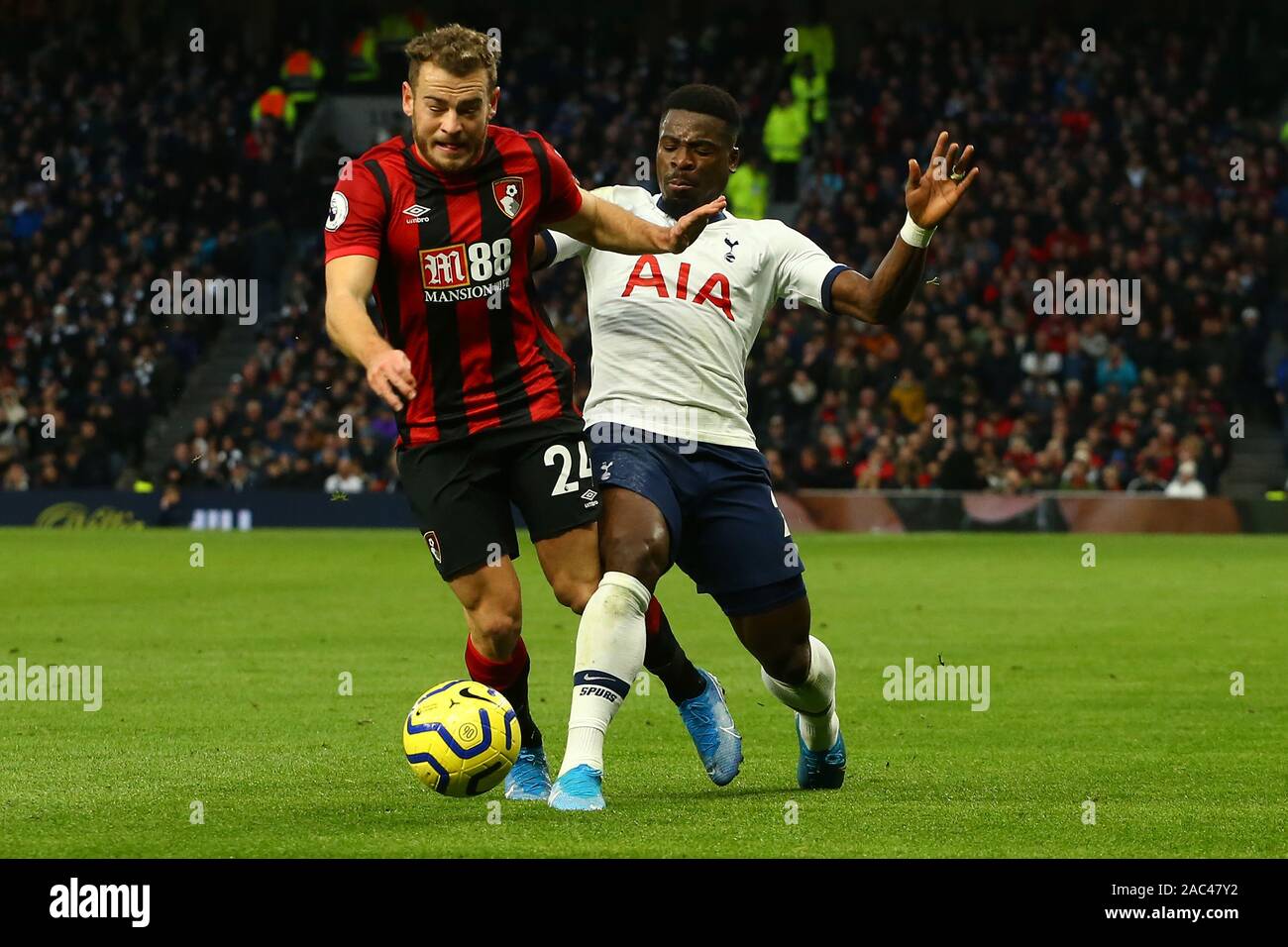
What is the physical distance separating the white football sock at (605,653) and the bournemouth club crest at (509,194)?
51.7 inches

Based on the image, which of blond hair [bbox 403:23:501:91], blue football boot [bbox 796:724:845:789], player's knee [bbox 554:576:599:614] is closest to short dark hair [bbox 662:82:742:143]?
blond hair [bbox 403:23:501:91]

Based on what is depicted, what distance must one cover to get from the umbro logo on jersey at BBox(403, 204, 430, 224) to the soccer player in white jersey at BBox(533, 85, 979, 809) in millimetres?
534

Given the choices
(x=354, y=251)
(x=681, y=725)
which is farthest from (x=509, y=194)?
(x=681, y=725)

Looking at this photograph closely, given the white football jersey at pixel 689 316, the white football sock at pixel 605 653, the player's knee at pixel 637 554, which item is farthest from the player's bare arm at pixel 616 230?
the white football sock at pixel 605 653

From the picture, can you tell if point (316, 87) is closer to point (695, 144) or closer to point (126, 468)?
point (126, 468)

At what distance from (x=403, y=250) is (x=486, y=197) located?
36 cm

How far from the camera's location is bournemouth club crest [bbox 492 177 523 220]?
6851mm

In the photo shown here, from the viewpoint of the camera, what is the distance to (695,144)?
738cm

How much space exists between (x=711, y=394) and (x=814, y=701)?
1181 mm

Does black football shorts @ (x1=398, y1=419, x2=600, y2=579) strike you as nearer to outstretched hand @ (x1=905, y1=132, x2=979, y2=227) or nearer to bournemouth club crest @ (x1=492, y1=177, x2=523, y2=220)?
bournemouth club crest @ (x1=492, y1=177, x2=523, y2=220)

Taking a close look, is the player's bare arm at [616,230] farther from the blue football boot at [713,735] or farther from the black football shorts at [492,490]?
the blue football boot at [713,735]

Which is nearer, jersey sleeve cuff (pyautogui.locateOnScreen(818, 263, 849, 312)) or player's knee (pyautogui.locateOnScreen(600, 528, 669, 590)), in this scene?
player's knee (pyautogui.locateOnScreen(600, 528, 669, 590))

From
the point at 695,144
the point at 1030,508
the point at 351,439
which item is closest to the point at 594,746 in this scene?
the point at 695,144

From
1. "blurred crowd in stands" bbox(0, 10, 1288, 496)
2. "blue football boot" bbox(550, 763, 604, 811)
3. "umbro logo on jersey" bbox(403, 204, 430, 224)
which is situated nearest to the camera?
"blue football boot" bbox(550, 763, 604, 811)
